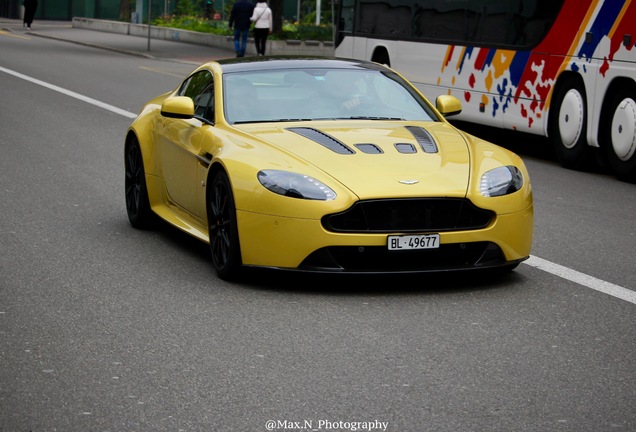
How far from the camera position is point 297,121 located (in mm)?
9289

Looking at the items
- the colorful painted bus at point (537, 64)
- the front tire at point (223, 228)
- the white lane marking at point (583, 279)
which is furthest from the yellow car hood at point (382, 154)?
the colorful painted bus at point (537, 64)

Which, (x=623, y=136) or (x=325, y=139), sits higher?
(x=325, y=139)

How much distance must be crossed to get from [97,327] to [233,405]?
1684mm

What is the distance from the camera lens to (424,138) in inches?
352

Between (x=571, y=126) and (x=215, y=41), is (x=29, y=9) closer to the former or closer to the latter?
(x=215, y=41)

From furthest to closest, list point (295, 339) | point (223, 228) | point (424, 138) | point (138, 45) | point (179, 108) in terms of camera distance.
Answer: point (138, 45) → point (179, 108) → point (424, 138) → point (223, 228) → point (295, 339)

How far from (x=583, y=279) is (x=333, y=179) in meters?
1.81

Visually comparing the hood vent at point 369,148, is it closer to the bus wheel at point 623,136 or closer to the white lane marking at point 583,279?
the white lane marking at point 583,279

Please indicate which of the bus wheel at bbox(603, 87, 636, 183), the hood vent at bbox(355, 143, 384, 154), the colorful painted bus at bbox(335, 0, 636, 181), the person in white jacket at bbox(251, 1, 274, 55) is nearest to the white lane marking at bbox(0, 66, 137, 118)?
the colorful painted bus at bbox(335, 0, 636, 181)

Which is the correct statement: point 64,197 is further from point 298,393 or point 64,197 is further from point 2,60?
point 2,60

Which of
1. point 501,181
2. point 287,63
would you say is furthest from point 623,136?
point 501,181

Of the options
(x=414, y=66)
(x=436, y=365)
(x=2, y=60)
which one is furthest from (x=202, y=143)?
(x=2, y=60)

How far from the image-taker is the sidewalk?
40.0 m

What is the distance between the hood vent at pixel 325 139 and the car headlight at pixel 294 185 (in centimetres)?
49
